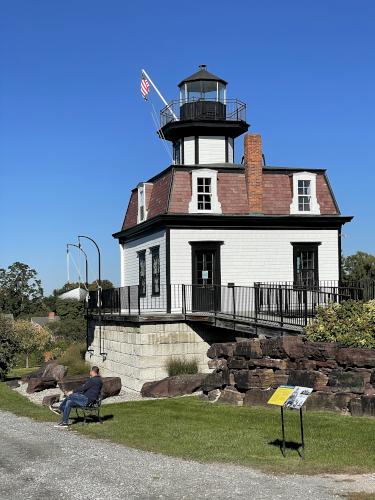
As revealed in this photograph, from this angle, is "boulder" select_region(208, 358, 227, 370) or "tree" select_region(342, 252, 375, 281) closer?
"boulder" select_region(208, 358, 227, 370)

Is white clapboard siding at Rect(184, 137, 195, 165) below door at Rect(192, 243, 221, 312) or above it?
above

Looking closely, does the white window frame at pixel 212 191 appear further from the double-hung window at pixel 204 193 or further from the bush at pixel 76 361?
the bush at pixel 76 361

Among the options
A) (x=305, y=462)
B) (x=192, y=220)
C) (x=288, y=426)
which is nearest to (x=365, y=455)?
(x=305, y=462)

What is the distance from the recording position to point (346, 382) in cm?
1438

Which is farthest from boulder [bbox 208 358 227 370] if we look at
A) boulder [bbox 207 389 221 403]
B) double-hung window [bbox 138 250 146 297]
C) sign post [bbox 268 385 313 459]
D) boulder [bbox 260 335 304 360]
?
double-hung window [bbox 138 250 146 297]

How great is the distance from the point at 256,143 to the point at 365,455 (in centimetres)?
1986

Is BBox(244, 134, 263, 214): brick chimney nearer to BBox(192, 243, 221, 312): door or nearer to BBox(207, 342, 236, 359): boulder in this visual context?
BBox(192, 243, 221, 312): door

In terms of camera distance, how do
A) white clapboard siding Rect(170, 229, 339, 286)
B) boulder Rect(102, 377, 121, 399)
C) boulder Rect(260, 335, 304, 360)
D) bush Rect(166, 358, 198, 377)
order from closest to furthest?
boulder Rect(260, 335, 304, 360)
boulder Rect(102, 377, 121, 399)
bush Rect(166, 358, 198, 377)
white clapboard siding Rect(170, 229, 339, 286)

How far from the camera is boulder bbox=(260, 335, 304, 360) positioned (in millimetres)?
15844

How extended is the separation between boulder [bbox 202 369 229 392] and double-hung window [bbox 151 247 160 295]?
383 inches

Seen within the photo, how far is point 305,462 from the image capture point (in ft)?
33.4

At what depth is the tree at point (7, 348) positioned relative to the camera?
30.2 metres

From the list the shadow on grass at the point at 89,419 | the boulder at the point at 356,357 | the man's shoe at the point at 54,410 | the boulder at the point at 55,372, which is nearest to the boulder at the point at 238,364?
the boulder at the point at 356,357

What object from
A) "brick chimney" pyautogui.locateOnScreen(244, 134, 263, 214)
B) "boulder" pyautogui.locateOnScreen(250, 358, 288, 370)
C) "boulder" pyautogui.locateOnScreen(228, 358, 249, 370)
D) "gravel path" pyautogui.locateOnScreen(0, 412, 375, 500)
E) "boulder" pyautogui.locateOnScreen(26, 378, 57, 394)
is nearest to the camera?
"gravel path" pyautogui.locateOnScreen(0, 412, 375, 500)
